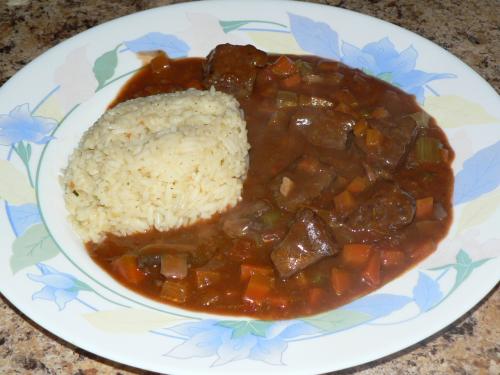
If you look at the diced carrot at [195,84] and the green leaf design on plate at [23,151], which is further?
the diced carrot at [195,84]

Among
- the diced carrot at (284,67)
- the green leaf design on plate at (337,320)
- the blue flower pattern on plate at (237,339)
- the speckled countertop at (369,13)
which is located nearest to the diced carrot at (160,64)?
the diced carrot at (284,67)

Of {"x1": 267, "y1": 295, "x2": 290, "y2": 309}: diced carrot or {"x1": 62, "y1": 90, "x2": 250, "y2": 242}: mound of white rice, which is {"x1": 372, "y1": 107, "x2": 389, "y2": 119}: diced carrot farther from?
{"x1": 267, "y1": 295, "x2": 290, "y2": 309}: diced carrot

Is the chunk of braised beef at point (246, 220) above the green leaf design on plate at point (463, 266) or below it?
below

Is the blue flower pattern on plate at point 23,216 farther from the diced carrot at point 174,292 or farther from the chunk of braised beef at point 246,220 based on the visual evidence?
the chunk of braised beef at point 246,220

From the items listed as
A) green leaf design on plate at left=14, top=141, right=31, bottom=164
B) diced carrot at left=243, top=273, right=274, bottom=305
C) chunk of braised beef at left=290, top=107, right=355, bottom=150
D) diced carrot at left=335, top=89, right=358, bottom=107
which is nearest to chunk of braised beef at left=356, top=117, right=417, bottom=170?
chunk of braised beef at left=290, top=107, right=355, bottom=150

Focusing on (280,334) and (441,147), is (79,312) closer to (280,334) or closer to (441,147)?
(280,334)

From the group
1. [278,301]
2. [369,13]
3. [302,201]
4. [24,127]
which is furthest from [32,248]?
[369,13]

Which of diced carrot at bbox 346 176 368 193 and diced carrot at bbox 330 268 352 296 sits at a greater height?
diced carrot at bbox 346 176 368 193

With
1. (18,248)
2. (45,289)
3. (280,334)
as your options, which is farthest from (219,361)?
(18,248)
